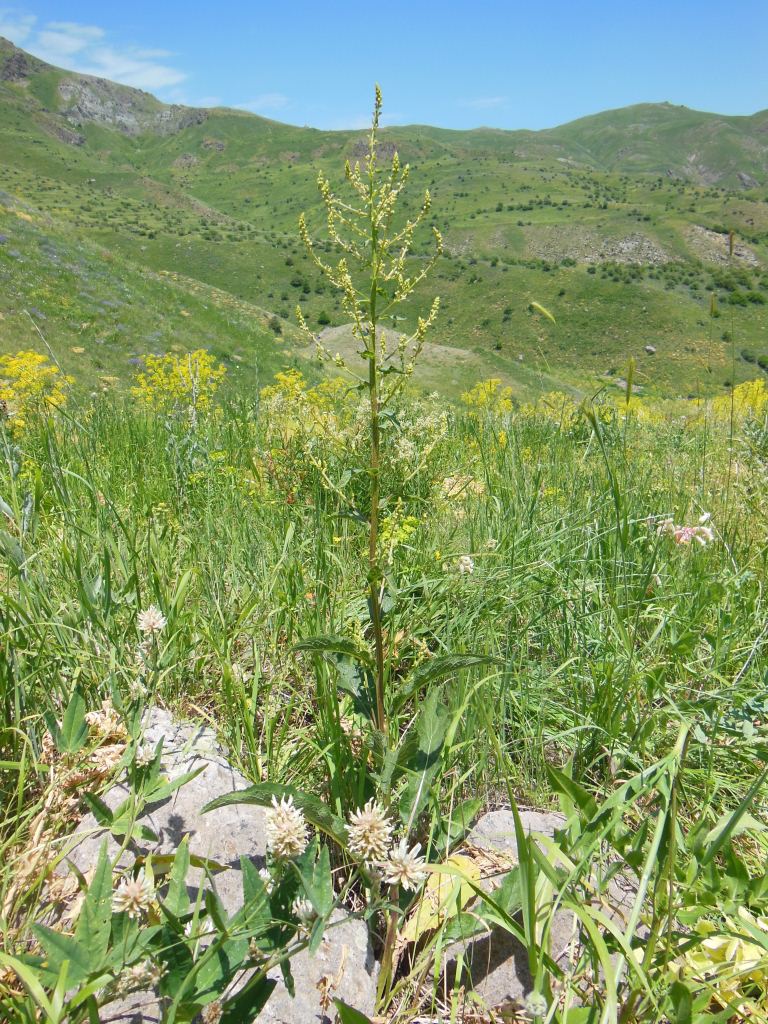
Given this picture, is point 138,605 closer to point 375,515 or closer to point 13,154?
point 375,515

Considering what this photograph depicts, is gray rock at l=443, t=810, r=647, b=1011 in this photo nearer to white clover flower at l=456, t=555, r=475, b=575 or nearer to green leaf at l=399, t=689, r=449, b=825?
green leaf at l=399, t=689, r=449, b=825

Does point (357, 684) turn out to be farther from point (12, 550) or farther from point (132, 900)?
point (12, 550)

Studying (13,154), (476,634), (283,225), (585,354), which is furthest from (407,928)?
(13,154)

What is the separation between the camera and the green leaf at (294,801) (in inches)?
51.8

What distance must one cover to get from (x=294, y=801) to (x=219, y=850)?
0.31m

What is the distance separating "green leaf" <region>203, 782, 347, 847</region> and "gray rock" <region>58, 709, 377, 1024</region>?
147 mm

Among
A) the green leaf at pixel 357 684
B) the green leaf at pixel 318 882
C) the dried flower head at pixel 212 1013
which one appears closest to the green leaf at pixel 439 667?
the green leaf at pixel 357 684

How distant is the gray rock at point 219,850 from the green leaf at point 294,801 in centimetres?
15

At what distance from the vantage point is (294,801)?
1390 millimetres

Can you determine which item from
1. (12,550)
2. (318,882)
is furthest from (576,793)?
(12,550)

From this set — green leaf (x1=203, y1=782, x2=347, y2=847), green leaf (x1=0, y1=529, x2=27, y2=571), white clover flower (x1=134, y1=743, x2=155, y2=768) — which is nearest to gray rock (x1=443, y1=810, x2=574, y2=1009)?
green leaf (x1=203, y1=782, x2=347, y2=847)

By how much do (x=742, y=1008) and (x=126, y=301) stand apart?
23.9 metres

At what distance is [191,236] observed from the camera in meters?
98.4

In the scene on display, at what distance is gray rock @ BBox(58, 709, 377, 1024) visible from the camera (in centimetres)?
124
